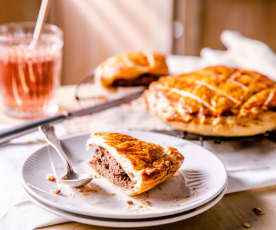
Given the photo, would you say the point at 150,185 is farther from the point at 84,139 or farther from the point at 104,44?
the point at 104,44

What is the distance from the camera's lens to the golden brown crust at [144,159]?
838 mm

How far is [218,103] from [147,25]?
2.33 m

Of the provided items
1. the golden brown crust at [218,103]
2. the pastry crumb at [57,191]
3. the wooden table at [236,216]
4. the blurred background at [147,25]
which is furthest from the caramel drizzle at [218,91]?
the blurred background at [147,25]

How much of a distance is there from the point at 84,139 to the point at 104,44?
226cm

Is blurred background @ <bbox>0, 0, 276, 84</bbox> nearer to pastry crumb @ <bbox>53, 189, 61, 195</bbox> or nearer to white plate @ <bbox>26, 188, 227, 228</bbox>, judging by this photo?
pastry crumb @ <bbox>53, 189, 61, 195</bbox>

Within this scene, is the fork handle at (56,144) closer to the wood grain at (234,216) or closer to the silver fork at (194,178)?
the wood grain at (234,216)

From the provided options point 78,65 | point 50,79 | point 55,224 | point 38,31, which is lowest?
point 78,65

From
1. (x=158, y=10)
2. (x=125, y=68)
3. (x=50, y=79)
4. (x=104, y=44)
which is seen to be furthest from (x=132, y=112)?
(x=158, y=10)

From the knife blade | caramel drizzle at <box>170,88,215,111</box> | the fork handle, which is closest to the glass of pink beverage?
the knife blade

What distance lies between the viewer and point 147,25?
3.41 meters

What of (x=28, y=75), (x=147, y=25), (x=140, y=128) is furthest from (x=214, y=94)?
(x=147, y=25)

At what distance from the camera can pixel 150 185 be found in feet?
2.77

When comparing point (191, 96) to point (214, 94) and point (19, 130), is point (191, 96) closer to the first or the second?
point (214, 94)

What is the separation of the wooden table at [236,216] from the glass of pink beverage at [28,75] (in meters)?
0.82
